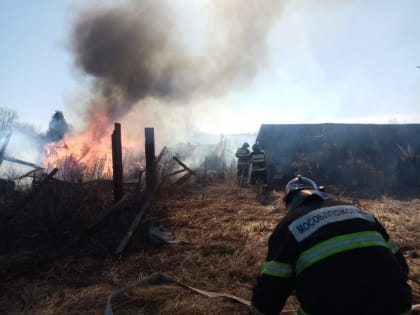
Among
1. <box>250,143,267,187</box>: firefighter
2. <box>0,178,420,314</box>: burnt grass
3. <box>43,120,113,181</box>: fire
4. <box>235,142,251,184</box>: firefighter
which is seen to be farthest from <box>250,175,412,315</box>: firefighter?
<box>43,120,113,181</box>: fire

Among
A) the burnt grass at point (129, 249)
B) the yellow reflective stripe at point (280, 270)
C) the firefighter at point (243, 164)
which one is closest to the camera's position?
the yellow reflective stripe at point (280, 270)

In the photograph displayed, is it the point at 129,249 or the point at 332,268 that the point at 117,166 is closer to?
the point at 129,249

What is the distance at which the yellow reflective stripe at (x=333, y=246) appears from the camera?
2002 millimetres

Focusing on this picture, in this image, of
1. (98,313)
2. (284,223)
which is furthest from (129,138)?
(284,223)

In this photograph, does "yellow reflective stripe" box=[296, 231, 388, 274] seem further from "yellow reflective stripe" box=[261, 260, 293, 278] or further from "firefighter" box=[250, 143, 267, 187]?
"firefighter" box=[250, 143, 267, 187]

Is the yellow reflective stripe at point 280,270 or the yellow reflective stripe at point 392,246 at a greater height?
the yellow reflective stripe at point 392,246

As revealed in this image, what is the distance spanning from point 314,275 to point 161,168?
8096 millimetres

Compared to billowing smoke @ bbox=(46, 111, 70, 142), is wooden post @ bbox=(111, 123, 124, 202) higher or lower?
lower

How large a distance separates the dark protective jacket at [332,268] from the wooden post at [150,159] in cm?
659

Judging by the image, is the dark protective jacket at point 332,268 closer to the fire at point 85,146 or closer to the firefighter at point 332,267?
the firefighter at point 332,267

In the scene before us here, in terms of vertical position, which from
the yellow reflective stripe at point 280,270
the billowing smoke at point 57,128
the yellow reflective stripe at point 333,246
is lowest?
the yellow reflective stripe at point 280,270

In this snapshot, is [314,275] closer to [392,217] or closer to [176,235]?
[176,235]

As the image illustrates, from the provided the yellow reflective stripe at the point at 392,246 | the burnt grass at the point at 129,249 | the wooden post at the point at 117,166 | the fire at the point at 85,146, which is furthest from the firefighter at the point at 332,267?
the fire at the point at 85,146

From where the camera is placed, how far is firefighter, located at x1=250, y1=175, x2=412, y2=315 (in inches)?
76.2
